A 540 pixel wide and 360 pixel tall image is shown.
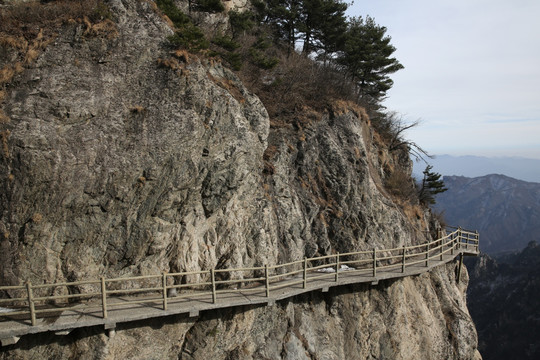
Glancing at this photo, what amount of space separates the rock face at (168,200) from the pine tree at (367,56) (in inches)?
426

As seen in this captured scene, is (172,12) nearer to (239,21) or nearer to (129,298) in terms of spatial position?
(239,21)

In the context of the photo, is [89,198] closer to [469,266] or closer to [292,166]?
[292,166]

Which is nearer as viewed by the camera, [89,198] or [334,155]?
[89,198]

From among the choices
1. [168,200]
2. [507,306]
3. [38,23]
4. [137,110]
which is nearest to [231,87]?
[137,110]

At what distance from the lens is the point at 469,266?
99.6 metres

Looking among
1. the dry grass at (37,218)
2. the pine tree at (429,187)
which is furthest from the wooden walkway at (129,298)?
the pine tree at (429,187)

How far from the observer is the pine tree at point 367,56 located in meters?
24.9

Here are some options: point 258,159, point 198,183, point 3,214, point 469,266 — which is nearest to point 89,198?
point 3,214

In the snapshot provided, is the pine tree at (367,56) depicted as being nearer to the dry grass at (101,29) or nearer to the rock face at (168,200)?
the rock face at (168,200)

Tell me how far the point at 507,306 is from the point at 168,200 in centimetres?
8780

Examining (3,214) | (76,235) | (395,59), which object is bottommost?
(76,235)

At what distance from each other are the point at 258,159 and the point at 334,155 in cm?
548

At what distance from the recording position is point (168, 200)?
40.9 ft

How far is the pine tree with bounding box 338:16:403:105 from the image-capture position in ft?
81.6
